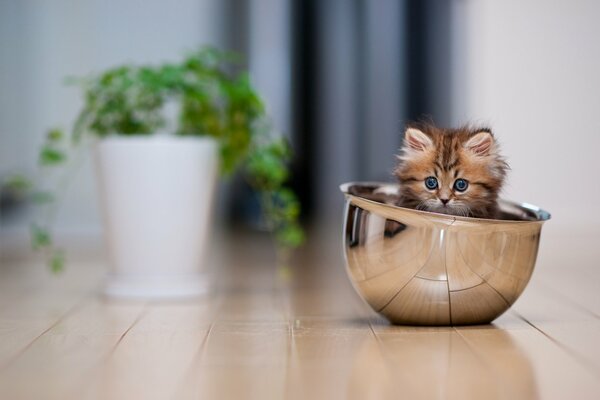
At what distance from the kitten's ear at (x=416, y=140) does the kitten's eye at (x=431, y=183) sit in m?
0.06

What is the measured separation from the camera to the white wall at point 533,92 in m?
4.76

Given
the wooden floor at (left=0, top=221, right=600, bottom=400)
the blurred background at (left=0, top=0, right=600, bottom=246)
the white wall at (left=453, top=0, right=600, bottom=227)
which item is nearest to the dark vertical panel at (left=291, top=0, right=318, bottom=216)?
the blurred background at (left=0, top=0, right=600, bottom=246)

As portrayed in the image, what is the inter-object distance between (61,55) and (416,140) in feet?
17.0

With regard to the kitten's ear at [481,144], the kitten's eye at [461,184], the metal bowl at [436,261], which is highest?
the kitten's ear at [481,144]

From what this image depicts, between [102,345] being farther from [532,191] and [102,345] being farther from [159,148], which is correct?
[532,191]

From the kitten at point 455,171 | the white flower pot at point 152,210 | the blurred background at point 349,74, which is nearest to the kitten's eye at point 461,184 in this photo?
the kitten at point 455,171

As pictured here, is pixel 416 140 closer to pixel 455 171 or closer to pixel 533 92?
pixel 455 171

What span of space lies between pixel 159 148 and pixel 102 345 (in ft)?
3.03

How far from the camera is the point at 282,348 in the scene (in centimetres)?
174

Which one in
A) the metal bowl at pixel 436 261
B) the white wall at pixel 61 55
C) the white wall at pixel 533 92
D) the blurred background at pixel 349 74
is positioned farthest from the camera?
the white wall at pixel 61 55

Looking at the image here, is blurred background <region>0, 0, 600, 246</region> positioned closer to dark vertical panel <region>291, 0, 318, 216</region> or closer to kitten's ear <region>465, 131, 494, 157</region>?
dark vertical panel <region>291, 0, 318, 216</region>

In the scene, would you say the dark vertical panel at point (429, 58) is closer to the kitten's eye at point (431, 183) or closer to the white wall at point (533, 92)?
the white wall at point (533, 92)

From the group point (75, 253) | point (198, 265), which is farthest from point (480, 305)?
point (75, 253)

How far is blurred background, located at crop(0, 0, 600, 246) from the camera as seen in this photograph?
4.88 meters
